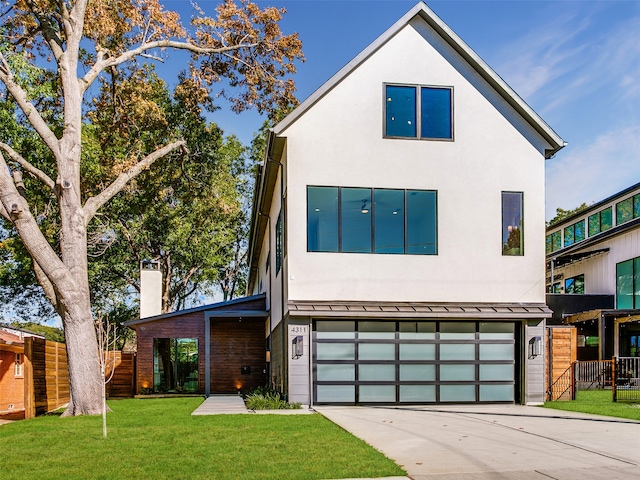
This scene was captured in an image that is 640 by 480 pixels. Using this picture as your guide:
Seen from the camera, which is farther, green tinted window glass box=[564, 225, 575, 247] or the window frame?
green tinted window glass box=[564, 225, 575, 247]

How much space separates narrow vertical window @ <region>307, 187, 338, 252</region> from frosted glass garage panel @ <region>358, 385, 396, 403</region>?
3.30m

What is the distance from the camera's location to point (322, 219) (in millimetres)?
14797

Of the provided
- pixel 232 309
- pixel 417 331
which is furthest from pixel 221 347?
pixel 417 331

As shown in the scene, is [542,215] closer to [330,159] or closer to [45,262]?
[330,159]

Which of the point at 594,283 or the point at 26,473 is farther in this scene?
the point at 594,283

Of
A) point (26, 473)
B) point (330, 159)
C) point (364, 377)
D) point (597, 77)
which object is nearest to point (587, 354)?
point (597, 77)

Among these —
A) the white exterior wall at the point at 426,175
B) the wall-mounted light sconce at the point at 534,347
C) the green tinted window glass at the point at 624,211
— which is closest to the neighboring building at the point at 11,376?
the white exterior wall at the point at 426,175

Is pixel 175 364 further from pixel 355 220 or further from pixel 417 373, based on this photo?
pixel 355 220

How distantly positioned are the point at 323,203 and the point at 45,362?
807 cm

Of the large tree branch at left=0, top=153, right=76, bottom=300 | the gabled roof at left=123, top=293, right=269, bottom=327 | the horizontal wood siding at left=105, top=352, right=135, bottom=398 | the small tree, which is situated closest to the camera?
the small tree

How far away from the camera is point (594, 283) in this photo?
27.7 metres

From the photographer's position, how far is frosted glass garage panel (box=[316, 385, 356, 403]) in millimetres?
14648

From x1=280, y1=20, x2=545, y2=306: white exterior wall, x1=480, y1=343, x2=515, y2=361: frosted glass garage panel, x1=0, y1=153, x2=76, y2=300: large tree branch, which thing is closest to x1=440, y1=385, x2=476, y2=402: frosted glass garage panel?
x1=480, y1=343, x2=515, y2=361: frosted glass garage panel

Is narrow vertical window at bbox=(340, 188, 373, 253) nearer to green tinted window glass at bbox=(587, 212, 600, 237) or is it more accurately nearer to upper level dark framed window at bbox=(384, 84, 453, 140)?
upper level dark framed window at bbox=(384, 84, 453, 140)
